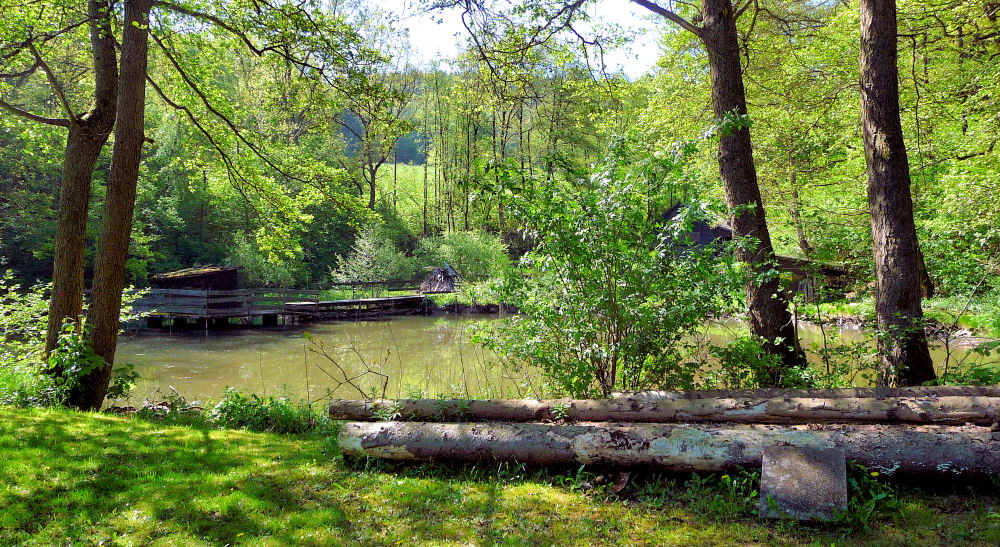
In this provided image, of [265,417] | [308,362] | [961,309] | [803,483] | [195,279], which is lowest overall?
[308,362]

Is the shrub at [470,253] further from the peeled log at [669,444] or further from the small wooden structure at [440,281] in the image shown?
the peeled log at [669,444]

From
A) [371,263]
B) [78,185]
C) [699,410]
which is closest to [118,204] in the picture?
[78,185]

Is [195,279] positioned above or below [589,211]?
below

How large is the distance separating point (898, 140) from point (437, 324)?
64.4 ft

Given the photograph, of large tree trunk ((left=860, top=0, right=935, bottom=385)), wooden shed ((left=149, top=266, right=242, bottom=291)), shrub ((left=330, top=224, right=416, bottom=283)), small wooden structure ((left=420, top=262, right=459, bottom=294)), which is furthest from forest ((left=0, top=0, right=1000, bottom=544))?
small wooden structure ((left=420, top=262, right=459, bottom=294))

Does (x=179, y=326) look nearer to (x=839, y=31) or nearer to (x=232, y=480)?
(x=232, y=480)

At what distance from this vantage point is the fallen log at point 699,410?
399 cm

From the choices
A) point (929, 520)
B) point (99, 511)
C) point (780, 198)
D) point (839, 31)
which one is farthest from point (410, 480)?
point (780, 198)

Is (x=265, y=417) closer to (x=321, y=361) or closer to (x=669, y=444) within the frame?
(x=669, y=444)

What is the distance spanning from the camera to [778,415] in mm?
4293

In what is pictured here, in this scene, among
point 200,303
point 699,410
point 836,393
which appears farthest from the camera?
point 200,303

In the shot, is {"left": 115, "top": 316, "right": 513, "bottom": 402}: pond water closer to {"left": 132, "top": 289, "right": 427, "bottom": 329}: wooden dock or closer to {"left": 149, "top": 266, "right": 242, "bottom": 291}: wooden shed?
{"left": 132, "top": 289, "right": 427, "bottom": 329}: wooden dock

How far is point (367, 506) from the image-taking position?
3557 millimetres

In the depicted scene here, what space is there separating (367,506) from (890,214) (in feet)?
17.7
